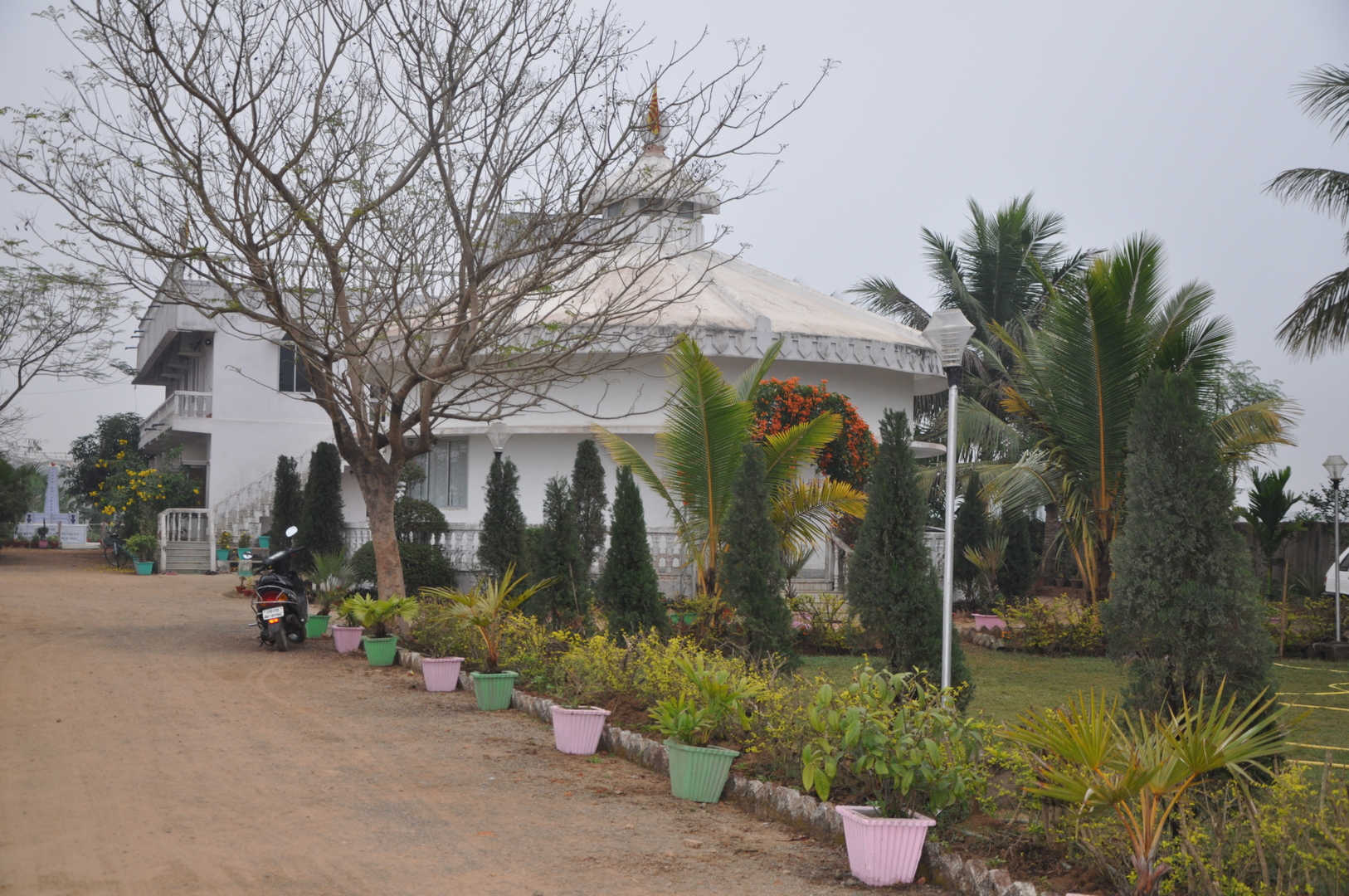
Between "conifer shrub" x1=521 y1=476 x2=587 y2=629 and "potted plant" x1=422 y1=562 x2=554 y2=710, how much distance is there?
0.63 m

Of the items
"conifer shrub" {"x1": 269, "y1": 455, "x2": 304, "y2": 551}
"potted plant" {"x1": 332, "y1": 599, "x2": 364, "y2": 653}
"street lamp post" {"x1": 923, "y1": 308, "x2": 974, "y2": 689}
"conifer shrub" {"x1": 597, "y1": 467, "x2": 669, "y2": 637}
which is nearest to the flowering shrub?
"conifer shrub" {"x1": 269, "y1": 455, "x2": 304, "y2": 551}

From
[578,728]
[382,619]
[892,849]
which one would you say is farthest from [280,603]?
[892,849]

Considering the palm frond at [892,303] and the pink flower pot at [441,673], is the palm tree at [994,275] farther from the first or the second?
the pink flower pot at [441,673]

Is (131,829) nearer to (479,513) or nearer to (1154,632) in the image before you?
(1154,632)

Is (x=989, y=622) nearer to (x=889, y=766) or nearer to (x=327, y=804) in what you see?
(x=889, y=766)

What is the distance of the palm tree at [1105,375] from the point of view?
13602mm

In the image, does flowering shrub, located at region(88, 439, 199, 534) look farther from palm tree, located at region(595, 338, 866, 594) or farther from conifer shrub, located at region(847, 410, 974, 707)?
conifer shrub, located at region(847, 410, 974, 707)

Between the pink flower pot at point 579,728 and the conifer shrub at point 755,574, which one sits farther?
the conifer shrub at point 755,574

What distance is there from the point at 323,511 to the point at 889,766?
18496mm

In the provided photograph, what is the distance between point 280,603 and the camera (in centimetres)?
1452

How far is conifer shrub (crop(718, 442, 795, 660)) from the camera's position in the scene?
966 cm

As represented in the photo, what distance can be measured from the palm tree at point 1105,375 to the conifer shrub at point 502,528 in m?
6.78

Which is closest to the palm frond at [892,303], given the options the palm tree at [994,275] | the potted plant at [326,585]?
the palm tree at [994,275]

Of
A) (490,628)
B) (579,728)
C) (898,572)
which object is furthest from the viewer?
(490,628)
